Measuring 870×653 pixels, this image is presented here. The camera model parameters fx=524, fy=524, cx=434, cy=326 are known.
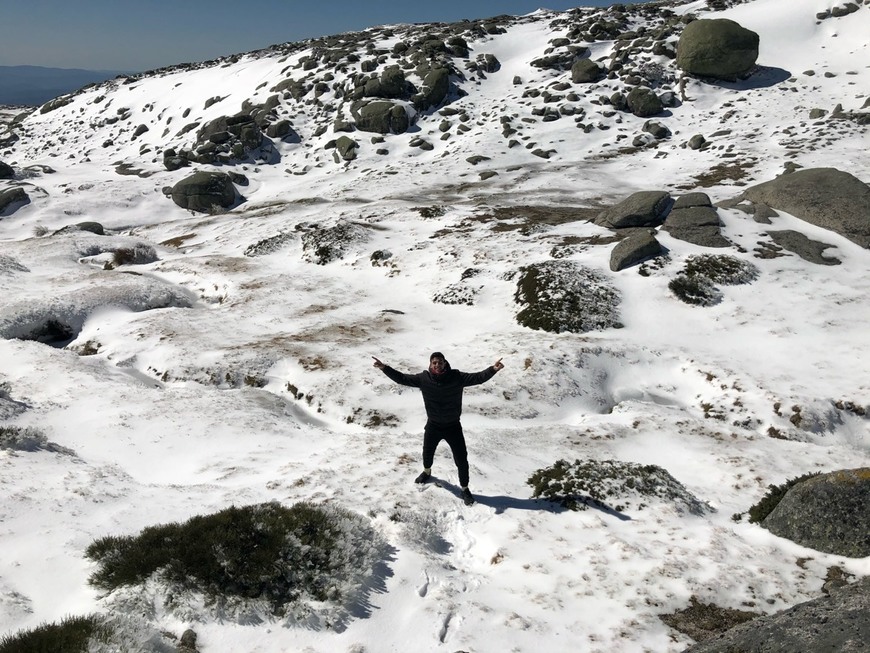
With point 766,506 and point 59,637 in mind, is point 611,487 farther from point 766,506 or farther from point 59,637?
point 59,637

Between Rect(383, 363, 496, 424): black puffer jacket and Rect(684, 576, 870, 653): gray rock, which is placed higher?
Rect(383, 363, 496, 424): black puffer jacket

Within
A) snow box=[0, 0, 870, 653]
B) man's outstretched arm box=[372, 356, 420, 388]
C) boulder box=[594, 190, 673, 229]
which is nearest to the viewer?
snow box=[0, 0, 870, 653]

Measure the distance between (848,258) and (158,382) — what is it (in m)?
31.7

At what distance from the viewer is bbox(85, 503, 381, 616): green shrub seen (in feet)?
26.6

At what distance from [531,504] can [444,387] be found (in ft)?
11.3

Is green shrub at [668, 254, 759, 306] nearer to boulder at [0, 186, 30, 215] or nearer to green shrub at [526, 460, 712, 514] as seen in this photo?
green shrub at [526, 460, 712, 514]

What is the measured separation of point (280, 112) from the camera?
80875 mm

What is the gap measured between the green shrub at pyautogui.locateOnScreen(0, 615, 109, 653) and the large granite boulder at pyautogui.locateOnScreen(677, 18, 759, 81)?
80745mm

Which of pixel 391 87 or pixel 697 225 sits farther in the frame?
pixel 391 87

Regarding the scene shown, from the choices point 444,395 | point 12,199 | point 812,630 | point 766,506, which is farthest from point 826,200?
point 12,199

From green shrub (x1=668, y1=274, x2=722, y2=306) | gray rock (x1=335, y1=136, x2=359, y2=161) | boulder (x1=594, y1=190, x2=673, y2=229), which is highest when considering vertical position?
gray rock (x1=335, y1=136, x2=359, y2=161)

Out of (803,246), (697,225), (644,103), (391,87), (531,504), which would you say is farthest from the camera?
(391,87)

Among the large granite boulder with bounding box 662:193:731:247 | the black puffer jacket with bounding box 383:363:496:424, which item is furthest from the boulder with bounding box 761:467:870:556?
the large granite boulder with bounding box 662:193:731:247

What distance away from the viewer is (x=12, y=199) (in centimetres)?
5688
